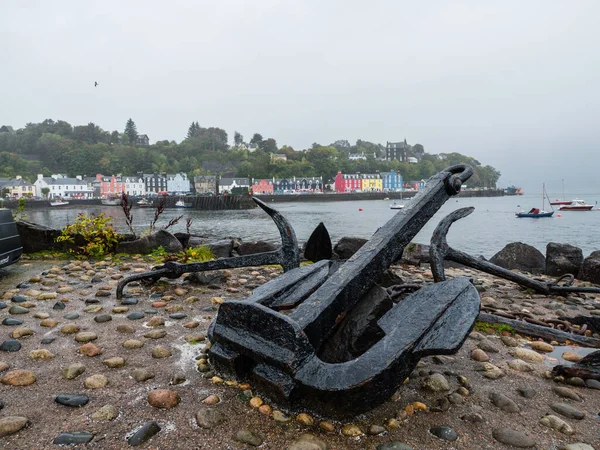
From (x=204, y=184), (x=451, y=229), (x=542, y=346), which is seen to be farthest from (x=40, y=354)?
(x=204, y=184)

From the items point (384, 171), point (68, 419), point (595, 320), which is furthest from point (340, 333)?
point (384, 171)

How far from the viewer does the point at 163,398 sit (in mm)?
2318

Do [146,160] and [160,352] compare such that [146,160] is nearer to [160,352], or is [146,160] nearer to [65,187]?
[65,187]

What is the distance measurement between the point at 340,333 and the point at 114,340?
2.16 metres

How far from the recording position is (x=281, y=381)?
6.73 ft

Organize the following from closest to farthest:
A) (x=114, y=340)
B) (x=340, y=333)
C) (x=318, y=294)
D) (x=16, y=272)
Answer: (x=318, y=294) < (x=340, y=333) < (x=114, y=340) < (x=16, y=272)

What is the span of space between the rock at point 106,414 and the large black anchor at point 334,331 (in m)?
0.64

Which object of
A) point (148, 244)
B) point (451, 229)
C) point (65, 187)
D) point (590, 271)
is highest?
point (65, 187)

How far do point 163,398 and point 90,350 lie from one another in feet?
3.79

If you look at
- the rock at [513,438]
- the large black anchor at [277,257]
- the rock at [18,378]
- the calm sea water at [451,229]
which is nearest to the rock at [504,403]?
the rock at [513,438]

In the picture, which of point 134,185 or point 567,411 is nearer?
point 567,411

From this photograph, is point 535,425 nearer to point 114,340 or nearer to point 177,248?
point 114,340

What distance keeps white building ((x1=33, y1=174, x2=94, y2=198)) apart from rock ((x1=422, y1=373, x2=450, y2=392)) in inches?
4572

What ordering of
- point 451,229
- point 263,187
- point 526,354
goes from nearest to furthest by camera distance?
point 526,354, point 451,229, point 263,187
